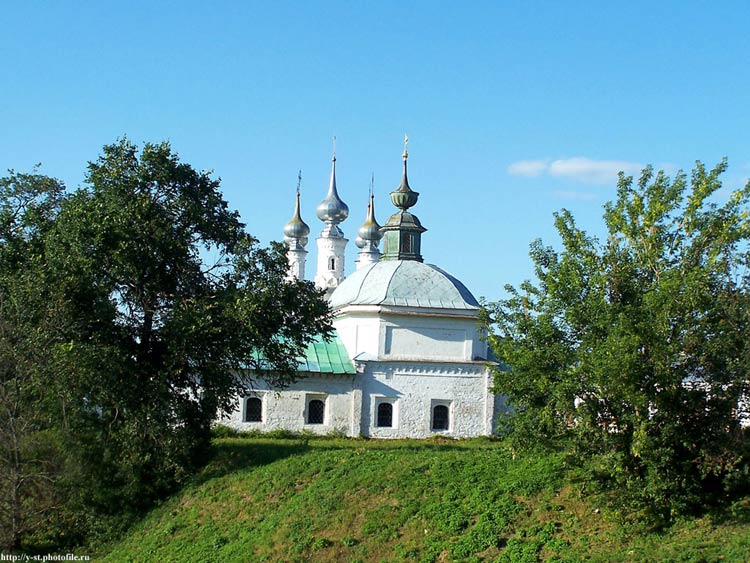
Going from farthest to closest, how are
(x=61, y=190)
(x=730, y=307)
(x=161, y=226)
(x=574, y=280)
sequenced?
(x=61, y=190) → (x=161, y=226) → (x=574, y=280) → (x=730, y=307)

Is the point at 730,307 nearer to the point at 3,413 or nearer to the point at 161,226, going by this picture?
the point at 161,226

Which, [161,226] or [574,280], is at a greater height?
[161,226]

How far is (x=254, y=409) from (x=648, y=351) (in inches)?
825

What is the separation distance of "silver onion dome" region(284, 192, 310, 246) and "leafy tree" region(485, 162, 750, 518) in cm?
5060

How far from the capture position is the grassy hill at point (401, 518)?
589 inches

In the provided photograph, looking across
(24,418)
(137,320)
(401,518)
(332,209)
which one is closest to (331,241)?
(332,209)

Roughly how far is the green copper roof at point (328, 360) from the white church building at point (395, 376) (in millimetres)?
35

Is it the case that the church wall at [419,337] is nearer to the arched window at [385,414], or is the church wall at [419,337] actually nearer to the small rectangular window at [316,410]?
the arched window at [385,414]

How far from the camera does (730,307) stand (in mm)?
14820

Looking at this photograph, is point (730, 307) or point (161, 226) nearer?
point (730, 307)

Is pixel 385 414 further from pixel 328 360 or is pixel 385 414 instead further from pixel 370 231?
pixel 370 231

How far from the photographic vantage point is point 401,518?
1758 centimetres

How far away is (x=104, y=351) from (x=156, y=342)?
1921 millimetres

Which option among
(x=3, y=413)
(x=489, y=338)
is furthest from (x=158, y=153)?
(x=489, y=338)
